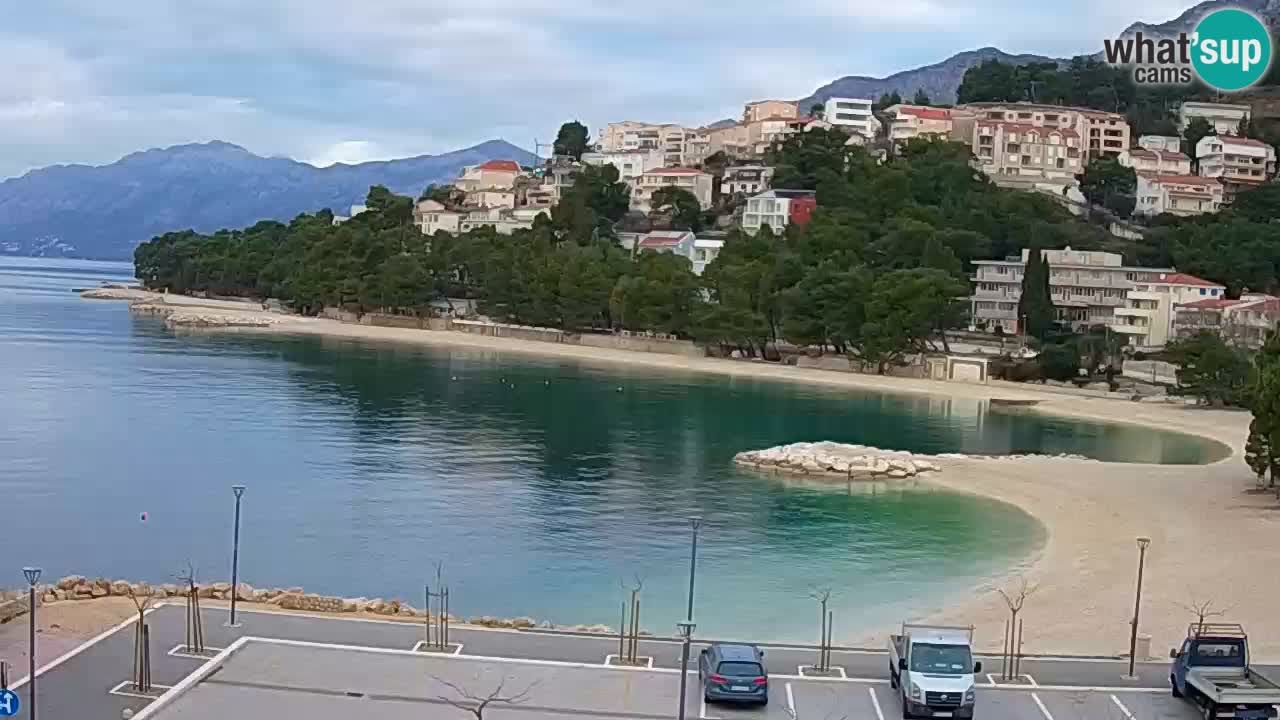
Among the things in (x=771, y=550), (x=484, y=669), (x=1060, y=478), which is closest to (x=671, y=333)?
(x=1060, y=478)

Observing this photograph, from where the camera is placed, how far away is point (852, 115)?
132375mm

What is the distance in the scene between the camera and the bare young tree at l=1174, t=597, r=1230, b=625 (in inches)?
819

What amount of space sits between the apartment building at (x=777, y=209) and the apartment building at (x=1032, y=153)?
1692 centimetres

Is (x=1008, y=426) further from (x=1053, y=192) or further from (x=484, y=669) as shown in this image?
(x=1053, y=192)

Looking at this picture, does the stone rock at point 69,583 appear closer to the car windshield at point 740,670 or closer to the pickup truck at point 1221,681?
the car windshield at point 740,670

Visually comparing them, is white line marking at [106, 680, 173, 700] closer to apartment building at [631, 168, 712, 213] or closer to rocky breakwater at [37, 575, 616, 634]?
rocky breakwater at [37, 575, 616, 634]

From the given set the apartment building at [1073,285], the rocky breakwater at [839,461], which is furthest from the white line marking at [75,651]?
the apartment building at [1073,285]

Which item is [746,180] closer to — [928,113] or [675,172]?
[675,172]

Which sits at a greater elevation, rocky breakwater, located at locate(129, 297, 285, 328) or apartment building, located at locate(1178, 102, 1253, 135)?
apartment building, located at locate(1178, 102, 1253, 135)

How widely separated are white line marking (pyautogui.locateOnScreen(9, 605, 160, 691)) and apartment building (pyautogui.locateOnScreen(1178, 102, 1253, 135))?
12089cm

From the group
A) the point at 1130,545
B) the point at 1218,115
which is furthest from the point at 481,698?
the point at 1218,115

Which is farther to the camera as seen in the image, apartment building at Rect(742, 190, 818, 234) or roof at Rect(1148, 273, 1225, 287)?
apartment building at Rect(742, 190, 818, 234)

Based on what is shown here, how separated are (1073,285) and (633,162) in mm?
62253

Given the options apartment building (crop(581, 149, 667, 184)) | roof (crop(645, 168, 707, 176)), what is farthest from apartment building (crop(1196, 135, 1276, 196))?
apartment building (crop(581, 149, 667, 184))
